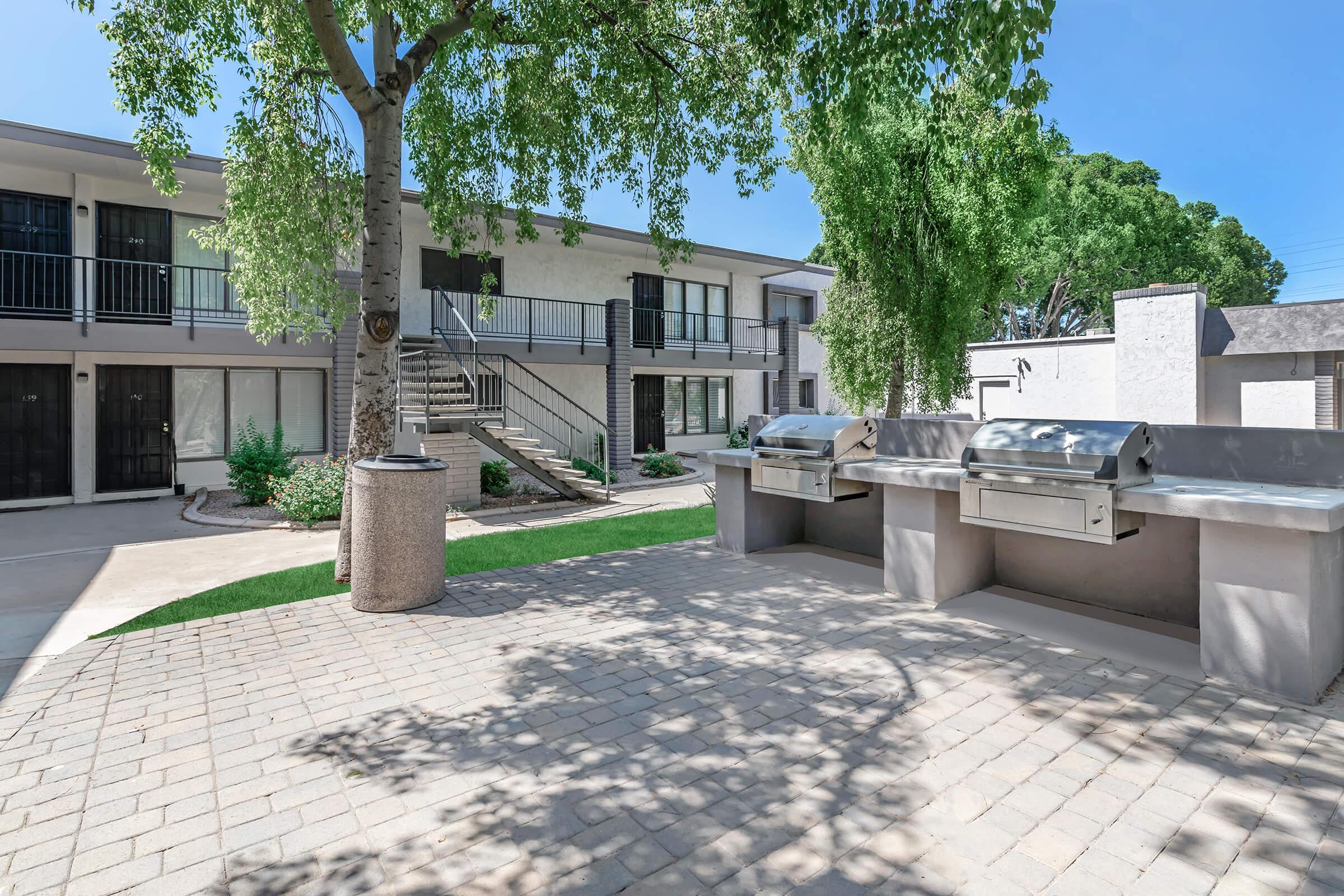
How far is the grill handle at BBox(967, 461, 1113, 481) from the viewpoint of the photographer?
4.31 m

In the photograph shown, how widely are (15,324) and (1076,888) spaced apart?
13906mm

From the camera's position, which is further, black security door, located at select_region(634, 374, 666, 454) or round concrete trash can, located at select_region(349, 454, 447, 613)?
black security door, located at select_region(634, 374, 666, 454)

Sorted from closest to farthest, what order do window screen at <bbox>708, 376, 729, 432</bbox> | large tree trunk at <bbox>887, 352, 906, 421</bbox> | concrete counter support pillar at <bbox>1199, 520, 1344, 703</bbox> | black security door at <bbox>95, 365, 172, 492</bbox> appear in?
concrete counter support pillar at <bbox>1199, 520, 1344, 703</bbox>
black security door at <bbox>95, 365, 172, 492</bbox>
large tree trunk at <bbox>887, 352, 906, 421</bbox>
window screen at <bbox>708, 376, 729, 432</bbox>

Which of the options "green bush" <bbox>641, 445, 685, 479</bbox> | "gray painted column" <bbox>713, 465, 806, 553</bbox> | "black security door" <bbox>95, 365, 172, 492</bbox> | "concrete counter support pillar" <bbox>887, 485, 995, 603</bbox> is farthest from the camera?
"green bush" <bbox>641, 445, 685, 479</bbox>

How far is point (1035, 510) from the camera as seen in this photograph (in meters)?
4.62

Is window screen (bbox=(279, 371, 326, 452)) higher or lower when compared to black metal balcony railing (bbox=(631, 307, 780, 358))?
lower

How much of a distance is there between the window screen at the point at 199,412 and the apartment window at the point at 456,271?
4513 millimetres

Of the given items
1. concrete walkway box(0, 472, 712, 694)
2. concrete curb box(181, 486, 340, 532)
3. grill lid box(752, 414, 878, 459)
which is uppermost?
grill lid box(752, 414, 878, 459)

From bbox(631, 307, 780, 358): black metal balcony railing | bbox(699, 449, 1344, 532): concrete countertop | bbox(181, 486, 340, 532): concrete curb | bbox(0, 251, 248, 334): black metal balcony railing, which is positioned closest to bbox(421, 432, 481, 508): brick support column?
bbox(181, 486, 340, 532): concrete curb

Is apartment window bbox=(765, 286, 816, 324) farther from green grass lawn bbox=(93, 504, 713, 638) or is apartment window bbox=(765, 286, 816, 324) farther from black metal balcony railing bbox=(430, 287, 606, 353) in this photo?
green grass lawn bbox=(93, 504, 713, 638)

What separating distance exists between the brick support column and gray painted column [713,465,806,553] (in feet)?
18.1

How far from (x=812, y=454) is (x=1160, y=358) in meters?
14.1

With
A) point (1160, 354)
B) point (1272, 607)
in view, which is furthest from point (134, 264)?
→ point (1160, 354)

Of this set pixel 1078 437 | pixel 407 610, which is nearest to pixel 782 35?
pixel 1078 437
